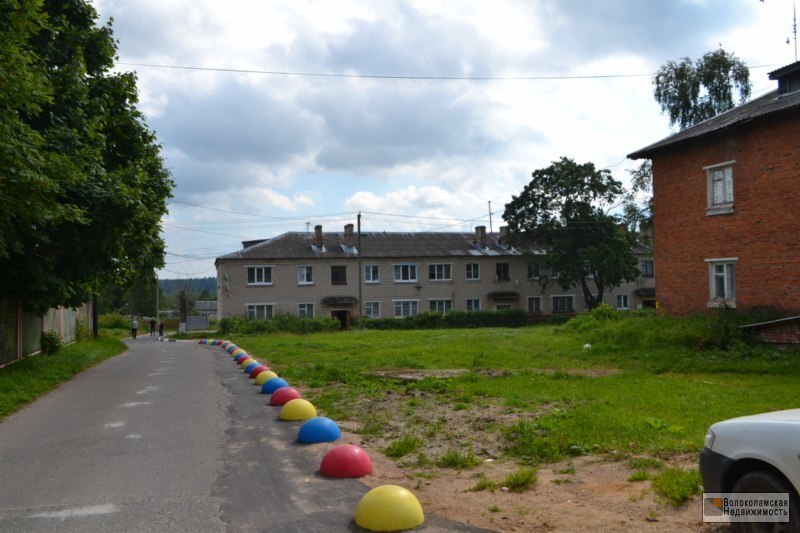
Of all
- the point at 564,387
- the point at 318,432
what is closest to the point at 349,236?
the point at 564,387

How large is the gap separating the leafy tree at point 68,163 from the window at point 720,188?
16.6m

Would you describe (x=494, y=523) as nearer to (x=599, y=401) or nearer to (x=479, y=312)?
(x=599, y=401)

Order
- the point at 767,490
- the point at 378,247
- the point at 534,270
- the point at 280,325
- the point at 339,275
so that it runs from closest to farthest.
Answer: the point at 767,490 < the point at 280,325 < the point at 339,275 < the point at 378,247 < the point at 534,270

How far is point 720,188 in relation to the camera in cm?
2075

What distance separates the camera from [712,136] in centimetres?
2070

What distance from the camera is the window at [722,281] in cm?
2034

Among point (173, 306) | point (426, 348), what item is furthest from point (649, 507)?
point (173, 306)

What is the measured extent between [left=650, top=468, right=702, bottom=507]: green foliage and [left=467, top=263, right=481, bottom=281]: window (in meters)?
48.3

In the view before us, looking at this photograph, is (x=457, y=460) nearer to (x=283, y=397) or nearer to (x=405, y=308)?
(x=283, y=397)

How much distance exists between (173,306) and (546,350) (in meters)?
117

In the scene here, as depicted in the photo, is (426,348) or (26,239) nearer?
(26,239)

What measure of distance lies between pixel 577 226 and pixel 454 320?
37.5 ft

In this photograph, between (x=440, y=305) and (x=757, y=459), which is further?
(x=440, y=305)

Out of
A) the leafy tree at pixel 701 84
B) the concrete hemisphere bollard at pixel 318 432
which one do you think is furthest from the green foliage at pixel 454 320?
the concrete hemisphere bollard at pixel 318 432
